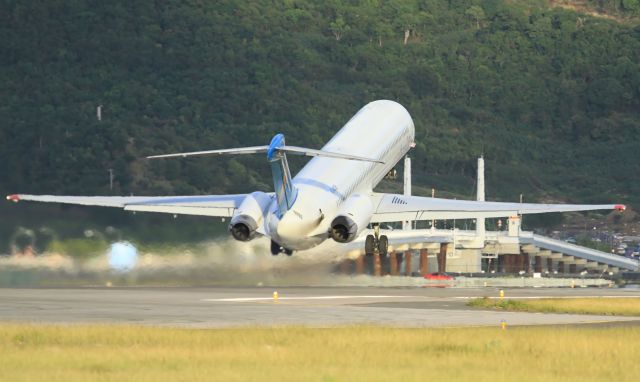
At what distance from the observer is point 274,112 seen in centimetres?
17062

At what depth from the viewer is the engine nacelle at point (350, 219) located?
55969 millimetres

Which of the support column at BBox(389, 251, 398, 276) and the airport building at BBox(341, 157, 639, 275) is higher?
the airport building at BBox(341, 157, 639, 275)

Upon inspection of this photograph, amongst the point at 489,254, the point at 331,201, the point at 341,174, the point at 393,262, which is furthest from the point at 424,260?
the point at 331,201

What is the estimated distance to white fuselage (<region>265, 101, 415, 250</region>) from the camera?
2156 inches

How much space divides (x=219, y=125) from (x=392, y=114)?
9038 cm

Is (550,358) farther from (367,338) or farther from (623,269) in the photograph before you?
(623,269)

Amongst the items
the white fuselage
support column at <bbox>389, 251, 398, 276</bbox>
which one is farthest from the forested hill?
the white fuselage

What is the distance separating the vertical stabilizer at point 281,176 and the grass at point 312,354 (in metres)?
11.3

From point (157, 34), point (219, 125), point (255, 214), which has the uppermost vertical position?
point (157, 34)

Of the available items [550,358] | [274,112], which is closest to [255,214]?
[550,358]

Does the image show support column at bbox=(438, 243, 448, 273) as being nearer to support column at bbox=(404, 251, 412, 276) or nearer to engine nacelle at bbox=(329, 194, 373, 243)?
support column at bbox=(404, 251, 412, 276)

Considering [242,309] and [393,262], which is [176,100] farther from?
[242,309]

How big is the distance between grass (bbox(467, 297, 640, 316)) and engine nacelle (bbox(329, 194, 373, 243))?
225 inches

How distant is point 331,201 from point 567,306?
10445 millimetres
